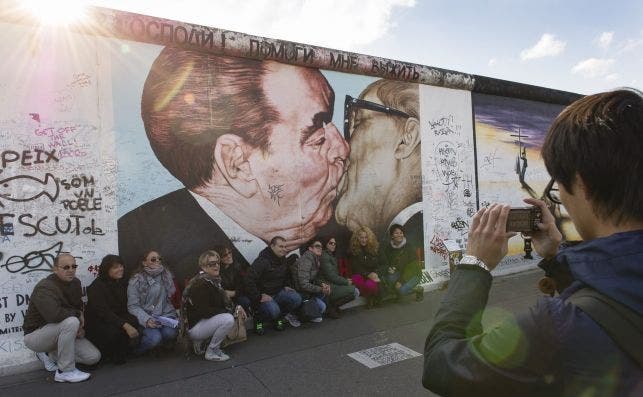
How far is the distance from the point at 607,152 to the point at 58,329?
529 cm

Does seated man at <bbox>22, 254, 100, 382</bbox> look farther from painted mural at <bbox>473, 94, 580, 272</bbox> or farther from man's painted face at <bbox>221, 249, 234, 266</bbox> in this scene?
painted mural at <bbox>473, 94, 580, 272</bbox>

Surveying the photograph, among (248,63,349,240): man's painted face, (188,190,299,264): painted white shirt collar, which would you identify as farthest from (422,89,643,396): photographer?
(248,63,349,240): man's painted face

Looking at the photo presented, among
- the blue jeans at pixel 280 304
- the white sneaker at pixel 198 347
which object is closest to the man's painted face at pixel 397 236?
the blue jeans at pixel 280 304

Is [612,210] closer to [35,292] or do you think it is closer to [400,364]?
[400,364]

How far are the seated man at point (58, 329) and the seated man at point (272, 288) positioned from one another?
6.75 ft

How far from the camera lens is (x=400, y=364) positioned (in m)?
4.80

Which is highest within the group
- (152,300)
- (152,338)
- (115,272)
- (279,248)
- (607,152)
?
(607,152)

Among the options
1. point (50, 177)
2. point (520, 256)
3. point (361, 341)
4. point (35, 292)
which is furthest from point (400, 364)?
point (520, 256)

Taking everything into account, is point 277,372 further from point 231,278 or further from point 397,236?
point 397,236

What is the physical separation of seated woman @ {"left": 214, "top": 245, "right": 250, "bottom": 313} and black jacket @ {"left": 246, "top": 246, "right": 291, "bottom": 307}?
120mm

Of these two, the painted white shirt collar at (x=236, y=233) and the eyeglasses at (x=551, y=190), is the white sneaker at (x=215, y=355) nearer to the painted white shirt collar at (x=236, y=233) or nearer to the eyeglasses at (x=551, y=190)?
the painted white shirt collar at (x=236, y=233)

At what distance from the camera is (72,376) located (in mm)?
4684

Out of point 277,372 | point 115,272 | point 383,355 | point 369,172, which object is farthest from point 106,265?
point 369,172

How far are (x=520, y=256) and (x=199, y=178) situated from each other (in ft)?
24.5
